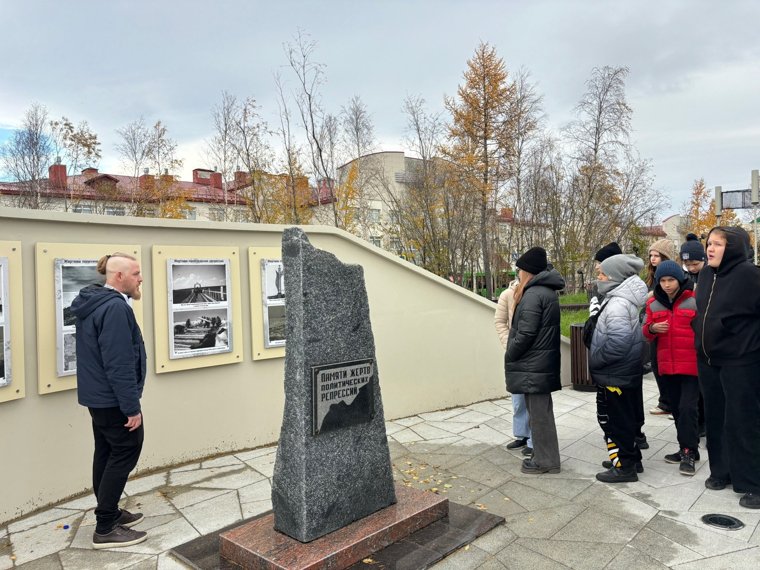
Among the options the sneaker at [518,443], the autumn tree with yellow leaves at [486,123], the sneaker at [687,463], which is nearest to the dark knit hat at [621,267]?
the sneaker at [687,463]

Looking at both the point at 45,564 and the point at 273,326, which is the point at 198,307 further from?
the point at 45,564

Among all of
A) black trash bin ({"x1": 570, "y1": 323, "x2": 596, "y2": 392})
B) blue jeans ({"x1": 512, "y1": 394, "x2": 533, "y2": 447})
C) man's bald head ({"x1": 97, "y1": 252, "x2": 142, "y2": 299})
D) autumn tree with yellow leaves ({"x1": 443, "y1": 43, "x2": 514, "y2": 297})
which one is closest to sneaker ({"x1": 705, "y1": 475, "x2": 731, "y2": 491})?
blue jeans ({"x1": 512, "y1": 394, "x2": 533, "y2": 447})

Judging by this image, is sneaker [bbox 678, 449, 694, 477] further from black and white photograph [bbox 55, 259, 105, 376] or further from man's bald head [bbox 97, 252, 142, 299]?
black and white photograph [bbox 55, 259, 105, 376]

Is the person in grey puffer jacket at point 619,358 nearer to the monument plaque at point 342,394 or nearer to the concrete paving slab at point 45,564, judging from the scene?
the monument plaque at point 342,394

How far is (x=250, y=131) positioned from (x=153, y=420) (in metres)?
15.6

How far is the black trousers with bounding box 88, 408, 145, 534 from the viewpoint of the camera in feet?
11.7

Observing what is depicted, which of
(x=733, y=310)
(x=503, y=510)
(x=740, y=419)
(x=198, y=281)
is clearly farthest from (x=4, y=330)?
(x=740, y=419)

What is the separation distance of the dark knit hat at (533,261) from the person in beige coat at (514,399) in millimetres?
484

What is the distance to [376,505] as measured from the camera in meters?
3.62

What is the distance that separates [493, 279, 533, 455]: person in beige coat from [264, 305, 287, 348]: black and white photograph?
7.64ft

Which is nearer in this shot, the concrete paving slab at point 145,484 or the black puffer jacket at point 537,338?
the concrete paving slab at point 145,484

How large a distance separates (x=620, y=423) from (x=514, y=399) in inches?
46.4

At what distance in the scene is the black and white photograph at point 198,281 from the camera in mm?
5145

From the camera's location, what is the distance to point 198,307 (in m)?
5.30
